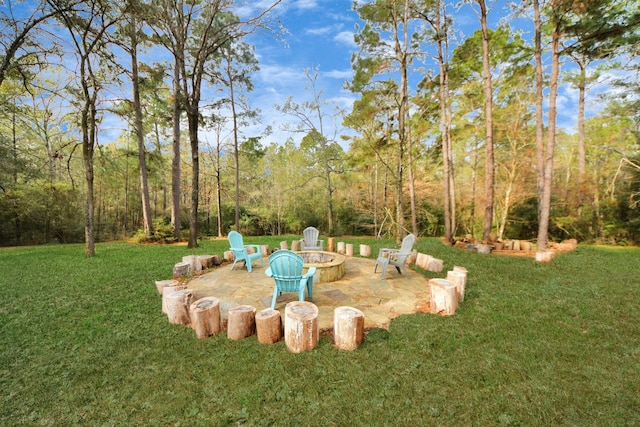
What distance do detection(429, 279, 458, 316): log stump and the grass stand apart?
0.42ft

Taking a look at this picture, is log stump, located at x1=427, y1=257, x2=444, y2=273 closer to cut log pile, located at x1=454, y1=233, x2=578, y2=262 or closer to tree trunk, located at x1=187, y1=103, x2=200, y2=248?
cut log pile, located at x1=454, y1=233, x2=578, y2=262

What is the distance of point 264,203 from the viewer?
627 inches

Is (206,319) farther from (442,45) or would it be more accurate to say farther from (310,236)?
(442,45)

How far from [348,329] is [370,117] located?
9.57 m

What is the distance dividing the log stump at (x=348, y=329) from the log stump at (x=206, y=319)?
126cm

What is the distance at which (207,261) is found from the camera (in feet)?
17.3

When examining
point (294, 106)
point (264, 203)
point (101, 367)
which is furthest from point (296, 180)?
point (101, 367)

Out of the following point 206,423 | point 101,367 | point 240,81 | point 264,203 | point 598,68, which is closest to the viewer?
point 206,423

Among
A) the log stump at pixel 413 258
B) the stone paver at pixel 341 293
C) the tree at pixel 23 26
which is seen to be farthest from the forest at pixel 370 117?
the stone paver at pixel 341 293

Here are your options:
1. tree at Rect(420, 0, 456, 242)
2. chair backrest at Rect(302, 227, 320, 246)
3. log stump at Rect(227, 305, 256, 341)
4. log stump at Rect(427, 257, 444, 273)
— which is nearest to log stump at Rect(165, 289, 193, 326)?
log stump at Rect(227, 305, 256, 341)

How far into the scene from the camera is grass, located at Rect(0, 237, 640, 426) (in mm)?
1598

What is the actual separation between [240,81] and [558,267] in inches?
573

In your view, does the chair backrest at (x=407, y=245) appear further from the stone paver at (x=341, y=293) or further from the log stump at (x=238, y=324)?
the log stump at (x=238, y=324)

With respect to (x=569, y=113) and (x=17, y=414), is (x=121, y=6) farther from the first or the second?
(x=569, y=113)
